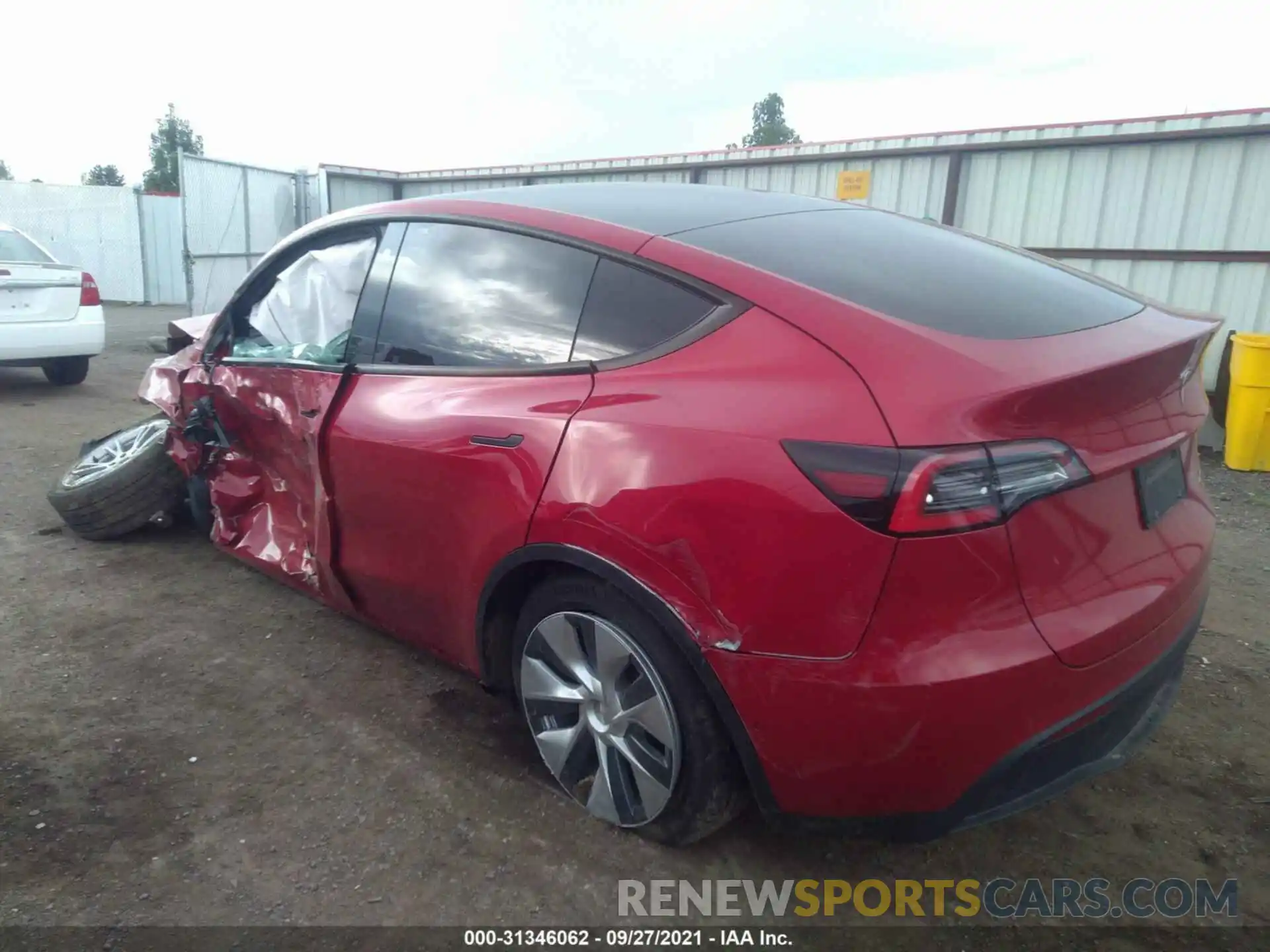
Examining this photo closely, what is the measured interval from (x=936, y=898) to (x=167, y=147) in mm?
59262

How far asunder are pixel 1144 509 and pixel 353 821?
2141mm

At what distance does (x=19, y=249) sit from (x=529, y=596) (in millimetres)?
7923

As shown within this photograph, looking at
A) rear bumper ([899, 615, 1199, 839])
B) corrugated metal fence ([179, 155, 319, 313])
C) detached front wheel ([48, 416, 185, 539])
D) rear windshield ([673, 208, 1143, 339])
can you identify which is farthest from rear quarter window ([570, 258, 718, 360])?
corrugated metal fence ([179, 155, 319, 313])

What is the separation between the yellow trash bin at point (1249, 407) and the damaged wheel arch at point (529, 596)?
233 inches

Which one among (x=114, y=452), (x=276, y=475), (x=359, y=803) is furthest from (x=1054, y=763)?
(x=114, y=452)

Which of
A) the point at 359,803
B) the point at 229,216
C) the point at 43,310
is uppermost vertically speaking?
the point at 229,216

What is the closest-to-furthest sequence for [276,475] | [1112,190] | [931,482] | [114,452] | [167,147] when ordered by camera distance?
[931,482] < [276,475] < [114,452] < [1112,190] < [167,147]

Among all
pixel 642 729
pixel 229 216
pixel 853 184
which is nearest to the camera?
pixel 642 729

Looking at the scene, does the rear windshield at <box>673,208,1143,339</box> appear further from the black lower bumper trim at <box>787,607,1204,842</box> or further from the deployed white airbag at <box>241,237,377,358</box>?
the deployed white airbag at <box>241,237,377,358</box>

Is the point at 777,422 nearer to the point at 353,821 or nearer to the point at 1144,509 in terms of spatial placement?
the point at 1144,509

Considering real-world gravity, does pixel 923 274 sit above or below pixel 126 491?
above

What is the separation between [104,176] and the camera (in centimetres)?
5297

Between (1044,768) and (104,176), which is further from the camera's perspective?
(104,176)

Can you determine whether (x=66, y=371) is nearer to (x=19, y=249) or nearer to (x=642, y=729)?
(x=19, y=249)
